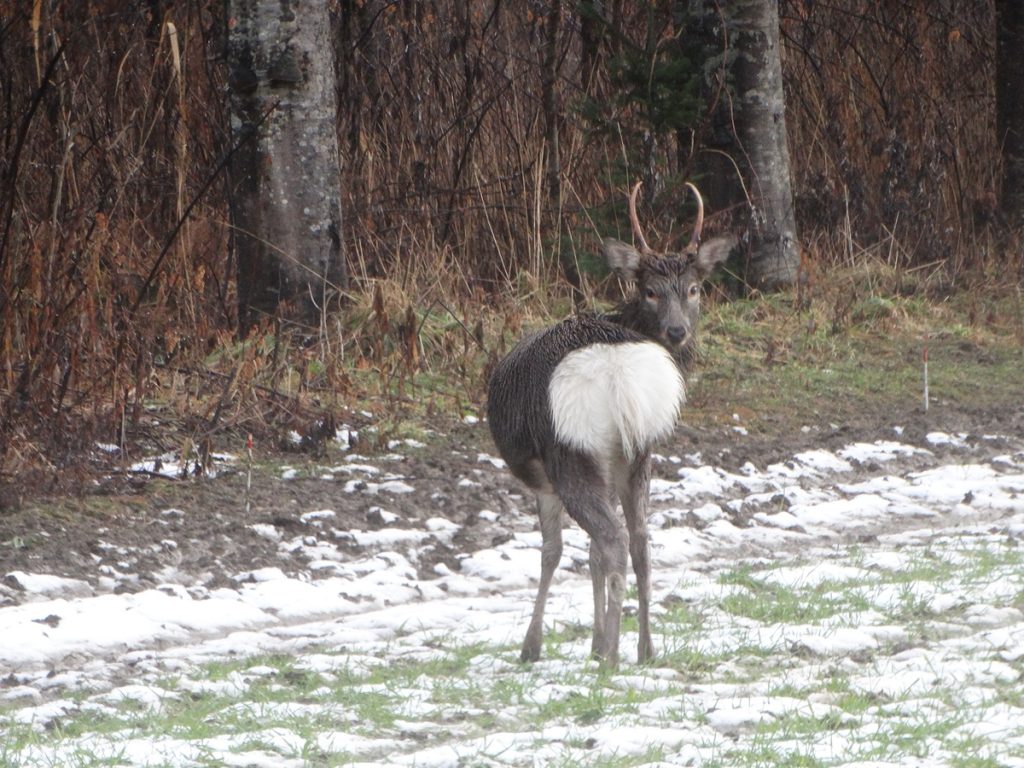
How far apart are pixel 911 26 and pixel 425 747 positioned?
1239cm

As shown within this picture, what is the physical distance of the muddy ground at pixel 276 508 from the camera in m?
6.50

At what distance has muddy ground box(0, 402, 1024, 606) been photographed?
6.50m

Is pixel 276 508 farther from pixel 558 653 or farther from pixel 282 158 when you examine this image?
pixel 282 158

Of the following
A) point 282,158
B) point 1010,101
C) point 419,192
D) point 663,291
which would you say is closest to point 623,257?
point 663,291

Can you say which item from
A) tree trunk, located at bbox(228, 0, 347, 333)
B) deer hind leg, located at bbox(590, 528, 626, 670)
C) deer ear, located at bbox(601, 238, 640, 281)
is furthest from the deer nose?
tree trunk, located at bbox(228, 0, 347, 333)

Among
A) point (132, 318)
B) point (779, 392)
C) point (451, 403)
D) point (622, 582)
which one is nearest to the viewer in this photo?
point (622, 582)

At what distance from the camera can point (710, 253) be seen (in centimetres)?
735

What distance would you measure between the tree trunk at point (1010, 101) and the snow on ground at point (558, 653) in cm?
697

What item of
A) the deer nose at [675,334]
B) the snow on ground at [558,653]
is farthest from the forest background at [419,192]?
the deer nose at [675,334]

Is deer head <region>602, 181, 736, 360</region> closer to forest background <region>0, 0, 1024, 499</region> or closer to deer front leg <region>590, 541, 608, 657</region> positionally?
deer front leg <region>590, 541, 608, 657</region>

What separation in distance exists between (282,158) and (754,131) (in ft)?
13.6

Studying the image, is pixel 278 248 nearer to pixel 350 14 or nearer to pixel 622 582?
pixel 350 14

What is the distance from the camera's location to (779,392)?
10.2 meters

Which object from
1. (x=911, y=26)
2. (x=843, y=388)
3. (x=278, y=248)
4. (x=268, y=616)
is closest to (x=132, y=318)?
(x=278, y=248)
